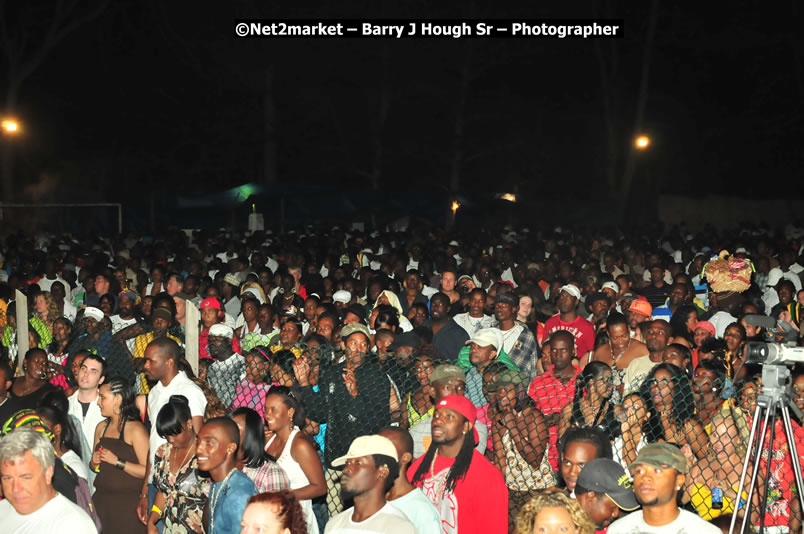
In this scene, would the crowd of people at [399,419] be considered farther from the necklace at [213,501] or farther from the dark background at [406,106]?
the dark background at [406,106]

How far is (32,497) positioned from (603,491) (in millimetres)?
2807

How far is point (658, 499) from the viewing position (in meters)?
4.68

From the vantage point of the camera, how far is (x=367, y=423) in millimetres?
6867

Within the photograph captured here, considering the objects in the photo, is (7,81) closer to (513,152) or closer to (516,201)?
(516,201)

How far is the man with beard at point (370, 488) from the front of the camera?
4.74 m

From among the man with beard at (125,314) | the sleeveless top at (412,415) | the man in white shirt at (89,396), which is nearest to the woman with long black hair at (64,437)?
the man in white shirt at (89,396)

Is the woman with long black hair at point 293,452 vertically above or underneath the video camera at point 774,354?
underneath

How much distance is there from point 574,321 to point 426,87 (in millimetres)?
29981

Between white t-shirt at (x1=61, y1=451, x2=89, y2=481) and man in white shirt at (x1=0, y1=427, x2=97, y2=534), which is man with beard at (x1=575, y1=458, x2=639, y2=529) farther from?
white t-shirt at (x1=61, y1=451, x2=89, y2=481)

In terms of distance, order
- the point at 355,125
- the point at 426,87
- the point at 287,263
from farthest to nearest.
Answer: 1. the point at 355,125
2. the point at 426,87
3. the point at 287,263

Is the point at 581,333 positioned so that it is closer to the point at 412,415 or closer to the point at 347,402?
the point at 412,415

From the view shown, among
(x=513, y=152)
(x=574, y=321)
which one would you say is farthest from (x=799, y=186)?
(x=574, y=321)

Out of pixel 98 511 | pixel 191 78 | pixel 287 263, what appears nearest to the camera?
pixel 98 511

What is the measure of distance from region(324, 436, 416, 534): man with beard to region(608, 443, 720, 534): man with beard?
3.57 ft
